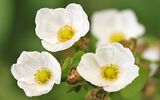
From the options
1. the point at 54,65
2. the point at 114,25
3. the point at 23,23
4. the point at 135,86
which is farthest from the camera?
the point at 23,23

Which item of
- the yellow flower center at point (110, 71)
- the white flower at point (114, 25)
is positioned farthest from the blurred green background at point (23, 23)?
the yellow flower center at point (110, 71)

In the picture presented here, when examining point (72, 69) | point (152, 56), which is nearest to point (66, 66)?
point (72, 69)

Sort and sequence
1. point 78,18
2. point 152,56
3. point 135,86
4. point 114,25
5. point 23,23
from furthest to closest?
point 23,23 < point 114,25 < point 152,56 < point 135,86 < point 78,18

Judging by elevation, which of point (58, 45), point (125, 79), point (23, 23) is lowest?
point (23, 23)

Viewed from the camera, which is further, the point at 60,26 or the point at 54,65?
the point at 60,26

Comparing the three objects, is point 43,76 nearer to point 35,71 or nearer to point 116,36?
point 35,71

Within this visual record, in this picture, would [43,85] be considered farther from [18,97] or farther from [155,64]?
[18,97]

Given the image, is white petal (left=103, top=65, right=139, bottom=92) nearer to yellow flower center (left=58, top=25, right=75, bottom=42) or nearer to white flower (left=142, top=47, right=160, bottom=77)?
yellow flower center (left=58, top=25, right=75, bottom=42)

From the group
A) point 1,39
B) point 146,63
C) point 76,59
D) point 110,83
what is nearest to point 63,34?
point 76,59
